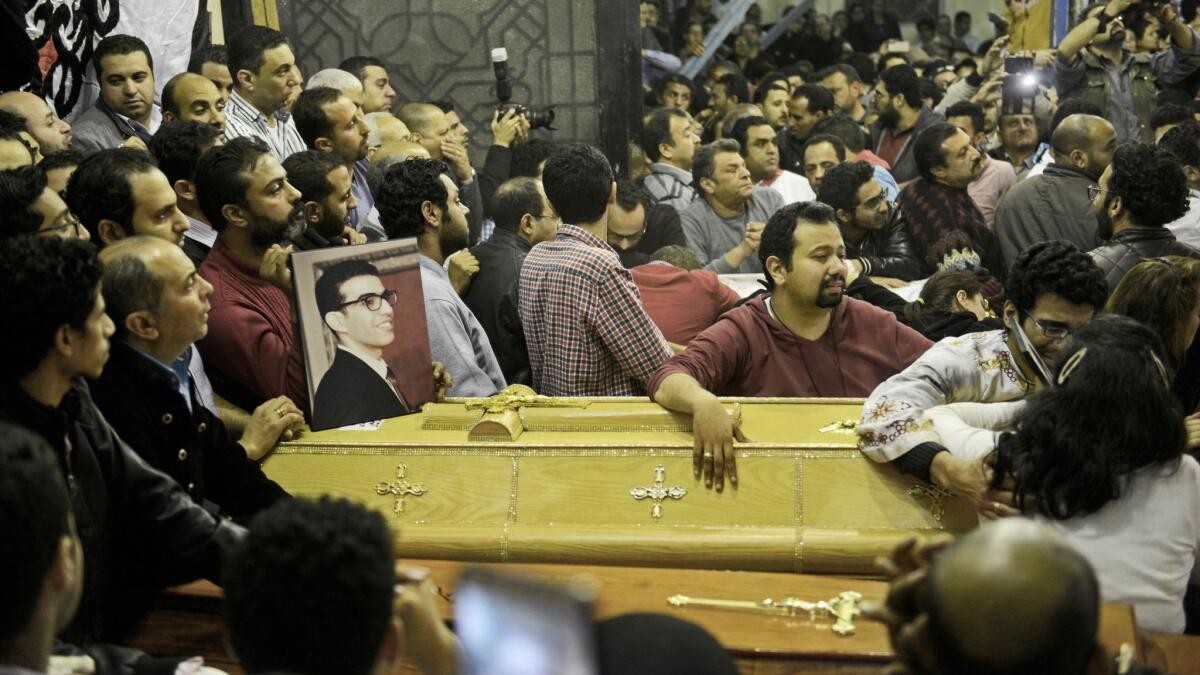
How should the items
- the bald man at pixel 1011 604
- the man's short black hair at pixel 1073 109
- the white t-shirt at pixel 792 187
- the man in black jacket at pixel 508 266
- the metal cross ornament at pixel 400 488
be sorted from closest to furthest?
the bald man at pixel 1011 604 < the metal cross ornament at pixel 400 488 < the man in black jacket at pixel 508 266 < the white t-shirt at pixel 792 187 < the man's short black hair at pixel 1073 109

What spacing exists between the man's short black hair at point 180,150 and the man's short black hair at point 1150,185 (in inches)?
121

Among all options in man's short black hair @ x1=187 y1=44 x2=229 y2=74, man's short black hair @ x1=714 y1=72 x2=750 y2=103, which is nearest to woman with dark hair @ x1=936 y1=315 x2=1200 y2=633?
man's short black hair @ x1=187 y1=44 x2=229 y2=74

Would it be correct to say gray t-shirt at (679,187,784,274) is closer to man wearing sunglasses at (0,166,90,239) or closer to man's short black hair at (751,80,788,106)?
man's short black hair at (751,80,788,106)

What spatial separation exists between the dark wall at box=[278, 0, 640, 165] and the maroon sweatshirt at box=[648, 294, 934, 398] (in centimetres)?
382

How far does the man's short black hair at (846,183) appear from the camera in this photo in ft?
18.5

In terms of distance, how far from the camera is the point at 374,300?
355 cm

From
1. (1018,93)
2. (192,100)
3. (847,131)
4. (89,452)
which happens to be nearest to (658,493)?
(89,452)

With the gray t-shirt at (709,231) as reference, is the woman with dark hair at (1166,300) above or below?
above

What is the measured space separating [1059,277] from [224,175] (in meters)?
2.28

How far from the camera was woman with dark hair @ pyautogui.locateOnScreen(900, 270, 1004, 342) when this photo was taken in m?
4.13

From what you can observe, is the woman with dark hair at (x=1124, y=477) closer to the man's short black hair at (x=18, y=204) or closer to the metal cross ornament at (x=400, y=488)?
the metal cross ornament at (x=400, y=488)

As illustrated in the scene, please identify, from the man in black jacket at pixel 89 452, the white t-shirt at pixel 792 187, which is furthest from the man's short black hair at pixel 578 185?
the white t-shirt at pixel 792 187

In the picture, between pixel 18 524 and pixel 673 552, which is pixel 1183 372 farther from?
pixel 18 524

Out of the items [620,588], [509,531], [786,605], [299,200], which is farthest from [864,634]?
[299,200]
